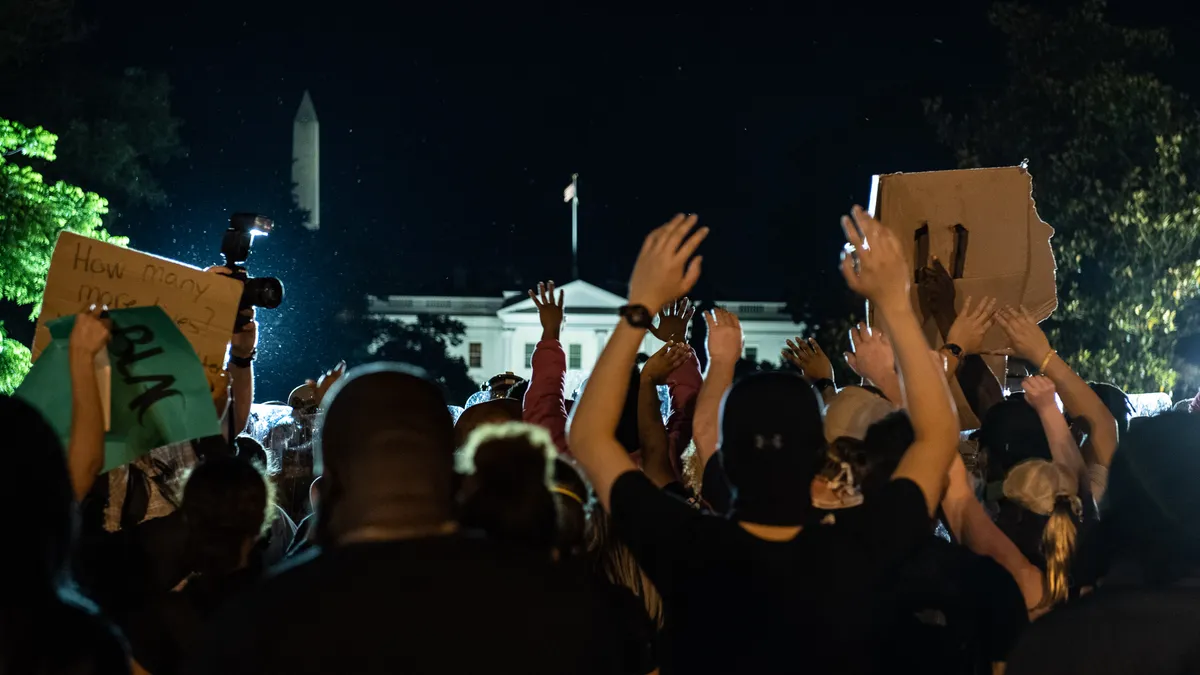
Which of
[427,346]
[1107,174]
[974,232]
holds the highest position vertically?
[1107,174]

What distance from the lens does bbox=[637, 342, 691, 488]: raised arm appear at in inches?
187

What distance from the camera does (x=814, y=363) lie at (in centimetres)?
616

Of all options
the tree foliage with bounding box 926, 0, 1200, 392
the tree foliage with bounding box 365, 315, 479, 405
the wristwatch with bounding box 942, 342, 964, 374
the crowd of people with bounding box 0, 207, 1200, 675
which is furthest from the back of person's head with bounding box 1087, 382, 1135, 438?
the tree foliage with bounding box 365, 315, 479, 405

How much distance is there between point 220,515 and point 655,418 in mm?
1787

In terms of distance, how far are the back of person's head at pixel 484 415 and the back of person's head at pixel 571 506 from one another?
108cm

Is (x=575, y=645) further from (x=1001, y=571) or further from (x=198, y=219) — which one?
(x=198, y=219)

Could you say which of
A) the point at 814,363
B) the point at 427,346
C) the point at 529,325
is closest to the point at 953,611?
the point at 814,363

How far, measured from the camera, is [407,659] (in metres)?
2.28

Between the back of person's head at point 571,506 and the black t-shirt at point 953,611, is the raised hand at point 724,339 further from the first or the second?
the black t-shirt at point 953,611

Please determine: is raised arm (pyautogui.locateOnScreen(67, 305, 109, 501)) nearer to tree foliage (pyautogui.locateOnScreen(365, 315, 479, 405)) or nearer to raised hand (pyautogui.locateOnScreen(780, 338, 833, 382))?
raised hand (pyautogui.locateOnScreen(780, 338, 833, 382))

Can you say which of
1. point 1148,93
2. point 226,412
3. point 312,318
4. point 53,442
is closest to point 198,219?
point 312,318

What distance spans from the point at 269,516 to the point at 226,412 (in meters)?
1.51

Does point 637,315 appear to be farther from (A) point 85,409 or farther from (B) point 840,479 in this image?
(A) point 85,409

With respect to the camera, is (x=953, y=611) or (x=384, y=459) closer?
(x=384, y=459)
